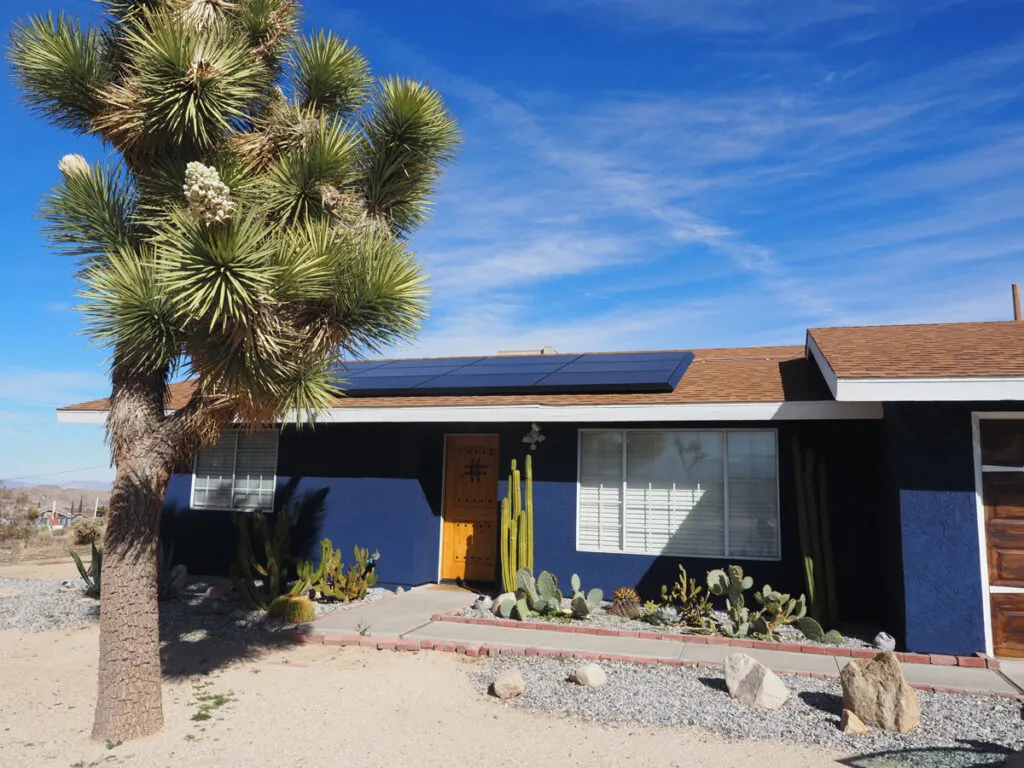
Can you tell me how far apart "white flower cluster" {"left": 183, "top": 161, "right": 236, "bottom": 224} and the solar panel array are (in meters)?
5.45

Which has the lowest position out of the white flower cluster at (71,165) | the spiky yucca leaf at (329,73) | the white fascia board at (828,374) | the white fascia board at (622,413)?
the white fascia board at (622,413)

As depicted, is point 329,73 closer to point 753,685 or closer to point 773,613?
point 753,685

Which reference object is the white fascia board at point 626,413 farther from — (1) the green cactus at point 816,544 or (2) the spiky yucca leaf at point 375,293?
(2) the spiky yucca leaf at point 375,293

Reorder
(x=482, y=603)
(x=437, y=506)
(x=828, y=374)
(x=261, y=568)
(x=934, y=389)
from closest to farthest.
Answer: (x=934, y=389)
(x=828, y=374)
(x=482, y=603)
(x=261, y=568)
(x=437, y=506)

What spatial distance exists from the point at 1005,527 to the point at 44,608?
1223 centimetres

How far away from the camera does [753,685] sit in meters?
6.14

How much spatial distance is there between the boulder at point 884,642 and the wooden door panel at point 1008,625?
95 cm

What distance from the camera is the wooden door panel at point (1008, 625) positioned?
756cm

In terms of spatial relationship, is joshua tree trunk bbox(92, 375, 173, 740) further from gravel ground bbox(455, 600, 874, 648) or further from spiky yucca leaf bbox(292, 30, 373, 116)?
gravel ground bbox(455, 600, 874, 648)

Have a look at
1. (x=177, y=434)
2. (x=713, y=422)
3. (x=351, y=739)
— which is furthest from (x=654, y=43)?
(x=351, y=739)

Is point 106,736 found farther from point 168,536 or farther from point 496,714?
point 168,536

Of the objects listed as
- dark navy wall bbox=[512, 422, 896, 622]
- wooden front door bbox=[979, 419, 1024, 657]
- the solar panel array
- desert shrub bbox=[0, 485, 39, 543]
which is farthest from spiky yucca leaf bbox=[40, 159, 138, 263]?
desert shrub bbox=[0, 485, 39, 543]

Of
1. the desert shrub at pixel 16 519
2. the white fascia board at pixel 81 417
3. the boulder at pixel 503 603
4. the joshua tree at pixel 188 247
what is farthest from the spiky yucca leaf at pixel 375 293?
the desert shrub at pixel 16 519

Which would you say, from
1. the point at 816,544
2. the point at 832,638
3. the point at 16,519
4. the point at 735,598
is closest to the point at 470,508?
the point at 735,598
